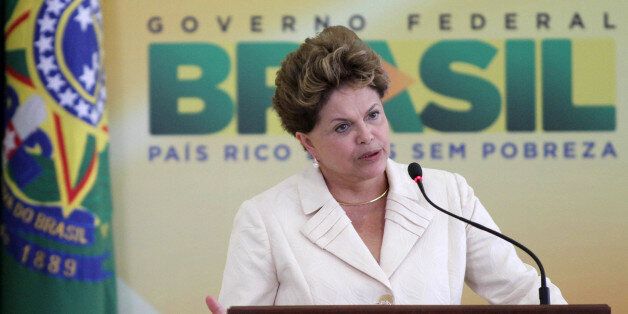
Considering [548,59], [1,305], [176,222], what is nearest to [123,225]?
[176,222]

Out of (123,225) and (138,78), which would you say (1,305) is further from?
(138,78)

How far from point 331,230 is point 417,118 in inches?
55.9

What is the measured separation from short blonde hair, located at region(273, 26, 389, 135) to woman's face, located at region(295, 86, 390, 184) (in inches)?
1.0

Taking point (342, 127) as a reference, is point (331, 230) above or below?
below

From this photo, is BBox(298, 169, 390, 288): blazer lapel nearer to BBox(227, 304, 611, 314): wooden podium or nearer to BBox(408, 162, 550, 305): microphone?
BBox(408, 162, 550, 305): microphone

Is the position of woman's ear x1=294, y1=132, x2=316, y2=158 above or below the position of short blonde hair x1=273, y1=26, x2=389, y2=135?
below

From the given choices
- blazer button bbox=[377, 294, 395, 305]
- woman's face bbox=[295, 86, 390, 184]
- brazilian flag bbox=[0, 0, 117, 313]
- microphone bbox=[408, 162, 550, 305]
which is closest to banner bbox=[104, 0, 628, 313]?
brazilian flag bbox=[0, 0, 117, 313]

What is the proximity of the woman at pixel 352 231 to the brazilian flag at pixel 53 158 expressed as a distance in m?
1.27

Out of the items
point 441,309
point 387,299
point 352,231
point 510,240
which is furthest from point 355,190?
point 441,309

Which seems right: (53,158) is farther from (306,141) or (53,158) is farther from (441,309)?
(441,309)

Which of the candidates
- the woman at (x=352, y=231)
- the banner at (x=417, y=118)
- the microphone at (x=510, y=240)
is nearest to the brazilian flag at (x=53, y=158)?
the banner at (x=417, y=118)

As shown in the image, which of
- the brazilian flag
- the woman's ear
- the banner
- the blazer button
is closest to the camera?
the blazer button

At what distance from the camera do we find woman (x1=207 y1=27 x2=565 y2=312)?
2.37 metres

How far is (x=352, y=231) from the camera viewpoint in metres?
2.43
